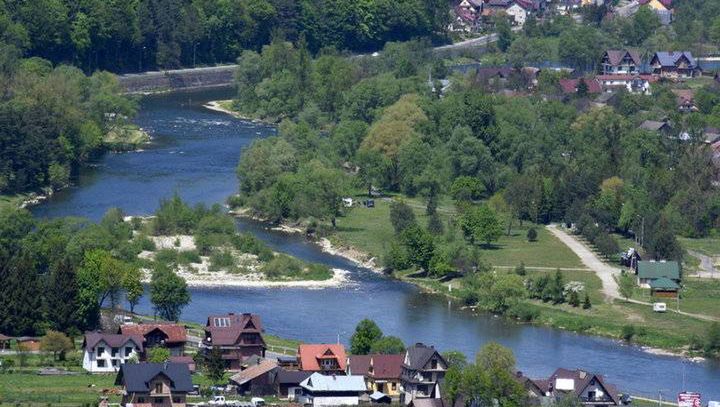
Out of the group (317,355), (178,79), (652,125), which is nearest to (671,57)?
(652,125)

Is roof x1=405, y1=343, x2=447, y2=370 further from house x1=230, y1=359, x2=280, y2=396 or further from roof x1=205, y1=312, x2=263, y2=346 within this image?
roof x1=205, y1=312, x2=263, y2=346

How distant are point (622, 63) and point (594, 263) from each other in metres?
36.9

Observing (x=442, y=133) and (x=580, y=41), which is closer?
(x=442, y=133)

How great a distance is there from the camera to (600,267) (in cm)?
5616

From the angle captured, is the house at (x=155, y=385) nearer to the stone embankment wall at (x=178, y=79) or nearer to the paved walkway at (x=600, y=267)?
the paved walkway at (x=600, y=267)

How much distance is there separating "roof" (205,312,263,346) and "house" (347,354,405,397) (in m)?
2.64

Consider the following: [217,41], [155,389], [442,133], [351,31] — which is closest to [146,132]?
[442,133]

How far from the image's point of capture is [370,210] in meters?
63.6

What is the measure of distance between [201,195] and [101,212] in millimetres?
4020

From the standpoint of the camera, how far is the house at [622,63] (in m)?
92.2

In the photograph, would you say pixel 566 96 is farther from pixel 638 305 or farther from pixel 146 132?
pixel 638 305

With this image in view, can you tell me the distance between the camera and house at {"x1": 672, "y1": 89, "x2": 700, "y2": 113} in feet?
266

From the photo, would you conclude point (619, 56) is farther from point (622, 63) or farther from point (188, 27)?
point (188, 27)

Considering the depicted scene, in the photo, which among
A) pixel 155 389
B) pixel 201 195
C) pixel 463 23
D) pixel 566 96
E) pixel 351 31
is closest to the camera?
→ pixel 155 389
